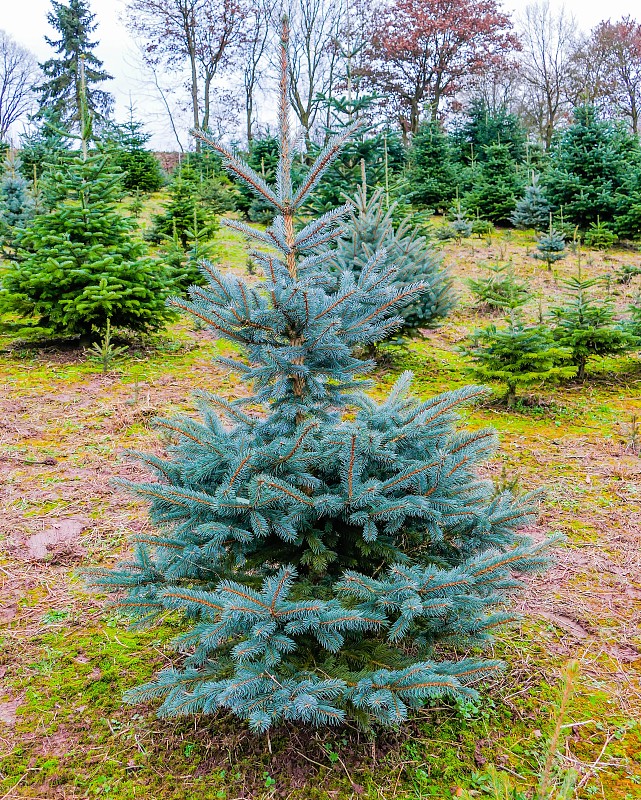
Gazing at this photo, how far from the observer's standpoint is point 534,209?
45.3 ft

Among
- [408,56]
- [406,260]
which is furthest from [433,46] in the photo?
[406,260]

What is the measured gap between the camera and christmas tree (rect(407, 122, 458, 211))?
15.9 metres

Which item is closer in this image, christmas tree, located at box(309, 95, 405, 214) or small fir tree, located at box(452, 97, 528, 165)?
christmas tree, located at box(309, 95, 405, 214)

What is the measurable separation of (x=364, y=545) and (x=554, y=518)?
212cm

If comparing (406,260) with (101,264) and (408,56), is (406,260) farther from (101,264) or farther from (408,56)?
(408,56)

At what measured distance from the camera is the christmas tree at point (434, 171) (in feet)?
52.3

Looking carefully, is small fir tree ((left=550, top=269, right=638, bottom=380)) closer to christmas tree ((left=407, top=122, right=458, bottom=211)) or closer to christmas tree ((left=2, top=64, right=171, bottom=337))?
christmas tree ((left=2, top=64, right=171, bottom=337))

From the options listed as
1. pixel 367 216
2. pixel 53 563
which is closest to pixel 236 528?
pixel 53 563

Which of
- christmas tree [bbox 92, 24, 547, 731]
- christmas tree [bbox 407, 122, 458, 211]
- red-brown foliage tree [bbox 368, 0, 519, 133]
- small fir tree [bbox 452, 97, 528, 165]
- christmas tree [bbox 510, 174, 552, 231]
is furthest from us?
red-brown foliage tree [bbox 368, 0, 519, 133]

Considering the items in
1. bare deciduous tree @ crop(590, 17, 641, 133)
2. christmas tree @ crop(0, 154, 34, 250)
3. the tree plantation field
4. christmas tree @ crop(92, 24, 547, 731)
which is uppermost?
bare deciduous tree @ crop(590, 17, 641, 133)

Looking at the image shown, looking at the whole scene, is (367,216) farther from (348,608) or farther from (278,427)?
(348,608)

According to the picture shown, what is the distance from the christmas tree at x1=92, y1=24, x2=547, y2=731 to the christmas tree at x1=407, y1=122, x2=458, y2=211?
48.5 feet

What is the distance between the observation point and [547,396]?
591 cm

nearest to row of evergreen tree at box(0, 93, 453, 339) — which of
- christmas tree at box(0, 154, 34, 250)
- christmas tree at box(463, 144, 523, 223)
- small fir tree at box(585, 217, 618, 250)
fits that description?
christmas tree at box(0, 154, 34, 250)
